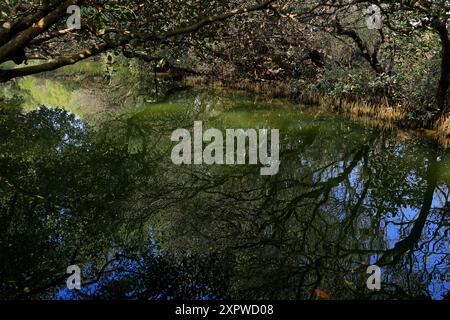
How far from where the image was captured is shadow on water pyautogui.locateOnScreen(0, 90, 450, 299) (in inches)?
172

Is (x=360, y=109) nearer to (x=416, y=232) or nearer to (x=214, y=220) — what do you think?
(x=416, y=232)

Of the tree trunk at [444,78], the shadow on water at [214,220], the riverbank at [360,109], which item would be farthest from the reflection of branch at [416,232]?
the tree trunk at [444,78]

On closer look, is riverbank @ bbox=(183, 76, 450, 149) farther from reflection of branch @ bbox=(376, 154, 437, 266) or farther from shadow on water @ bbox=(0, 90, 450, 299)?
reflection of branch @ bbox=(376, 154, 437, 266)

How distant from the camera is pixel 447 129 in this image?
1178 cm

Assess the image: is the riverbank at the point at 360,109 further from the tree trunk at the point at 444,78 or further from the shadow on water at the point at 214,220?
the shadow on water at the point at 214,220

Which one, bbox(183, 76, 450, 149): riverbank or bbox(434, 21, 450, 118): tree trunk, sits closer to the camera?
bbox(434, 21, 450, 118): tree trunk

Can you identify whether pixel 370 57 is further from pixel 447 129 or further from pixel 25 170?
pixel 25 170

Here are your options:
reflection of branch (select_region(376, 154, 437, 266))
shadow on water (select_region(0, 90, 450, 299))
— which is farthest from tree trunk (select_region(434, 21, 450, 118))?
reflection of branch (select_region(376, 154, 437, 266))

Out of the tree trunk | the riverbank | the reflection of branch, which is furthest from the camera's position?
the riverbank

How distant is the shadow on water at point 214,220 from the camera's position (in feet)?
14.4

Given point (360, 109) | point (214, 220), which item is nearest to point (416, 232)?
point (214, 220)

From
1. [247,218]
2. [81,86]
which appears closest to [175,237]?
[247,218]

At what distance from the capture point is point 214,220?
596 cm
